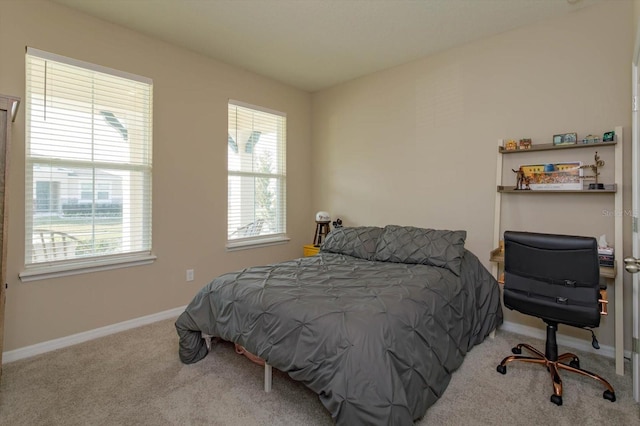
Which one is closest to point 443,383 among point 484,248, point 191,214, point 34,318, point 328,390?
point 328,390

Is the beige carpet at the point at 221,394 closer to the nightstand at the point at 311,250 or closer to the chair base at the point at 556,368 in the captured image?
the chair base at the point at 556,368

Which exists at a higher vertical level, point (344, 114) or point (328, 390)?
point (344, 114)

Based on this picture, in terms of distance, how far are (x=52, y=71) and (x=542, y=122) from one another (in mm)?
4023

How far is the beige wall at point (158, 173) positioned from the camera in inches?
94.9

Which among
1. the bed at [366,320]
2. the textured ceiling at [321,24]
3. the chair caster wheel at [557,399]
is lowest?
the chair caster wheel at [557,399]

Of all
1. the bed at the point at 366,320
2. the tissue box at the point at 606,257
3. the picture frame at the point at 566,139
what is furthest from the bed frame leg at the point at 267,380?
the picture frame at the point at 566,139

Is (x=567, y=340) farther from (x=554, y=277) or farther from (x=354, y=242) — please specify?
(x=354, y=242)

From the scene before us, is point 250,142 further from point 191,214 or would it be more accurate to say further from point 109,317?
point 109,317

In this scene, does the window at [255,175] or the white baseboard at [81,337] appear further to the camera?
the window at [255,175]

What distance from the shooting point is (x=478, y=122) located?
3.13m

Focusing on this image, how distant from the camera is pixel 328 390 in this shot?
59.8 inches

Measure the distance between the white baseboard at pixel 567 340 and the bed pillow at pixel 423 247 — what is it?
0.91 meters

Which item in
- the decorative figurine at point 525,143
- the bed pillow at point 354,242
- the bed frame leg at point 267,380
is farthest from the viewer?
the bed pillow at point 354,242

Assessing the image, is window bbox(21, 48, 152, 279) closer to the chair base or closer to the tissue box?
the chair base
